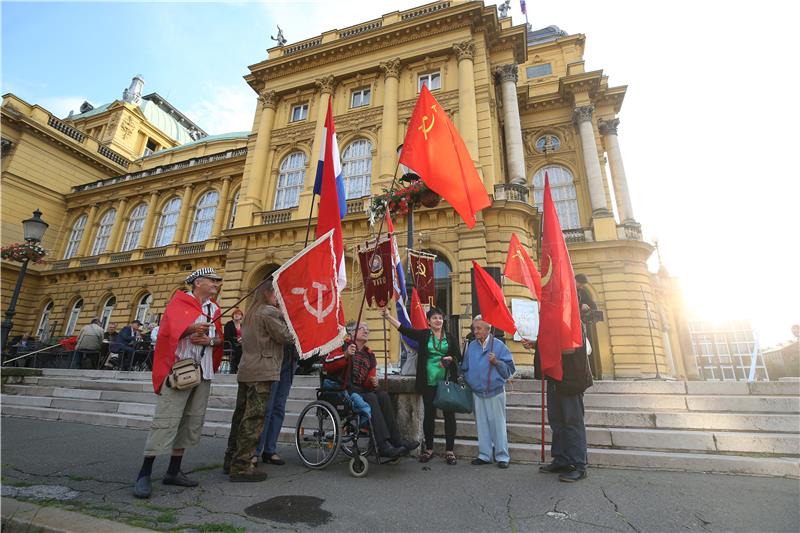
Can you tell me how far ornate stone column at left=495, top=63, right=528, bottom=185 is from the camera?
674 inches

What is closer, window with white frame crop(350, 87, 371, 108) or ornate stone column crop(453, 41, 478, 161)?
ornate stone column crop(453, 41, 478, 161)

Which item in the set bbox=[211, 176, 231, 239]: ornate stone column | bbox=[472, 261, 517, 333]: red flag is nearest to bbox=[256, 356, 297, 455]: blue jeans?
bbox=[472, 261, 517, 333]: red flag

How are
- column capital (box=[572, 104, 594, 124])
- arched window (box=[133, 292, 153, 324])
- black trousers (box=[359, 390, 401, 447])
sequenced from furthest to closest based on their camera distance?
arched window (box=[133, 292, 153, 324])
column capital (box=[572, 104, 594, 124])
black trousers (box=[359, 390, 401, 447])

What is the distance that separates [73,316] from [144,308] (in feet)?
19.2

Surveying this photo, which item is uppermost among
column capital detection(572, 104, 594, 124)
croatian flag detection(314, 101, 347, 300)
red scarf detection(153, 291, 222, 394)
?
column capital detection(572, 104, 594, 124)

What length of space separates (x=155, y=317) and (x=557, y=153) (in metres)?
24.9

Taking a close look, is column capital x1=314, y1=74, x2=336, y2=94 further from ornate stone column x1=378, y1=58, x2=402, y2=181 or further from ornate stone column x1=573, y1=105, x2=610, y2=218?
ornate stone column x1=573, y1=105, x2=610, y2=218

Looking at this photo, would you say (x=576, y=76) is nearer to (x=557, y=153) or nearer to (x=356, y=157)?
(x=557, y=153)

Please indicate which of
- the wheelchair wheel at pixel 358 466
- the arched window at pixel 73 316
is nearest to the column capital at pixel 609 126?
the wheelchair wheel at pixel 358 466

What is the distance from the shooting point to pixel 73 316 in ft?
78.8

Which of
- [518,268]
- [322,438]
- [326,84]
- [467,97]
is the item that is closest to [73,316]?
[326,84]

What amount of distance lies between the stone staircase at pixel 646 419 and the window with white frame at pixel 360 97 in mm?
15494

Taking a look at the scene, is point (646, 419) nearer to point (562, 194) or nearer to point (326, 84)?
point (562, 194)

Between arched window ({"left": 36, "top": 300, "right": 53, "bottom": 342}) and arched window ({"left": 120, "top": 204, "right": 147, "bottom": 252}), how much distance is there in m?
6.20
